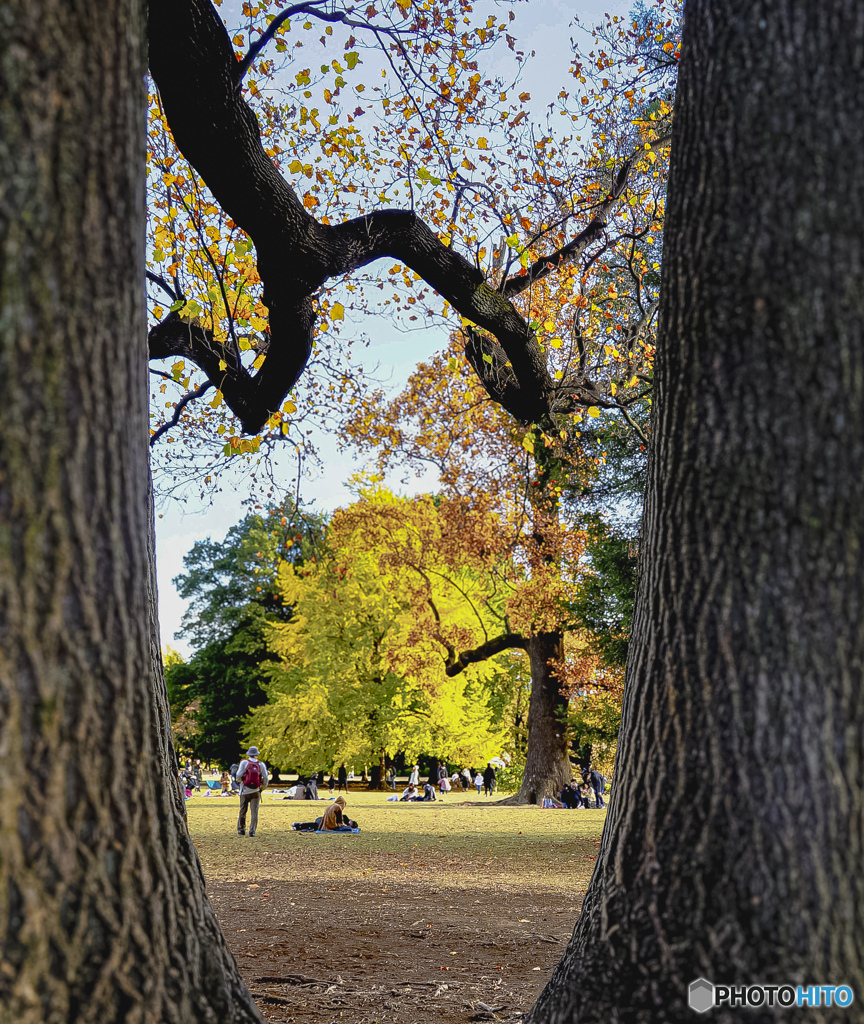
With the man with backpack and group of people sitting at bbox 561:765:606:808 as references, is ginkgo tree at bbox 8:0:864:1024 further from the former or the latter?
group of people sitting at bbox 561:765:606:808

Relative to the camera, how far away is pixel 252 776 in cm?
1491

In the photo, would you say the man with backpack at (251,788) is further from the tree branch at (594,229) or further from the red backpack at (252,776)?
the tree branch at (594,229)

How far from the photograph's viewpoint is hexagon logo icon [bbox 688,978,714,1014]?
7.39ft

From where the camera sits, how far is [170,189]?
780 cm

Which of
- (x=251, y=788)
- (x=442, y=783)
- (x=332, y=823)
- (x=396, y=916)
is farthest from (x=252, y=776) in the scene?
(x=442, y=783)

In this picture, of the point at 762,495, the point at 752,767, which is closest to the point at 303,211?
the point at 762,495

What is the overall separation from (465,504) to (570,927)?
13991 millimetres

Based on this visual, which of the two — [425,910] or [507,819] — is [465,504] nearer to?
[507,819]

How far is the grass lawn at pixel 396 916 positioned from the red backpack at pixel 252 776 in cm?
93

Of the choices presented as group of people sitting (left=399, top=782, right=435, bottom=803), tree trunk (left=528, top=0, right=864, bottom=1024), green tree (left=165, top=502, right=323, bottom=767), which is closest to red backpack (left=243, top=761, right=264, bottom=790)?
tree trunk (left=528, top=0, right=864, bottom=1024)

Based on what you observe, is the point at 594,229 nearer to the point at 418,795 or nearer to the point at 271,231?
the point at 271,231

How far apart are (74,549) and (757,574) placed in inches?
73.6

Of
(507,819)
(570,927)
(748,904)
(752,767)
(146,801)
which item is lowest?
(507,819)

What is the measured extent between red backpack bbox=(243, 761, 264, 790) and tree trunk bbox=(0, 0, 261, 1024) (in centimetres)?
1325
